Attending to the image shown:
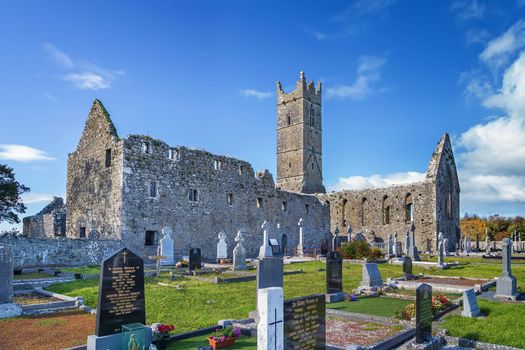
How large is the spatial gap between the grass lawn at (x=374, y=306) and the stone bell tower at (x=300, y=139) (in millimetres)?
42948

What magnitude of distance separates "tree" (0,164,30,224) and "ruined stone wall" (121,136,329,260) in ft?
42.0

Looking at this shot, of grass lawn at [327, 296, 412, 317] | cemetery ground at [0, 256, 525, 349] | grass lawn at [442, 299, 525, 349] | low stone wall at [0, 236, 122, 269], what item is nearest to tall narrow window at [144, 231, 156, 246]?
low stone wall at [0, 236, 122, 269]

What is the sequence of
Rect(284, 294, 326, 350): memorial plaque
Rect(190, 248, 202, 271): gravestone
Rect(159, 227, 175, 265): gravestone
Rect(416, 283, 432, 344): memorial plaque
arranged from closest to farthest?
Rect(284, 294, 326, 350): memorial plaque < Rect(416, 283, 432, 344): memorial plaque < Rect(190, 248, 202, 271): gravestone < Rect(159, 227, 175, 265): gravestone

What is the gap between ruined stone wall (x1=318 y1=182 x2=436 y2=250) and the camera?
1455 inches

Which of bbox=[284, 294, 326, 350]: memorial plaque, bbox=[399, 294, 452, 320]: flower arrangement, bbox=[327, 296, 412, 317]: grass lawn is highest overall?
bbox=[284, 294, 326, 350]: memorial plaque

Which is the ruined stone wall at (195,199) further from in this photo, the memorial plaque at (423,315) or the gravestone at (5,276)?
the memorial plaque at (423,315)

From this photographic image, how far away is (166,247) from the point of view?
21.9m

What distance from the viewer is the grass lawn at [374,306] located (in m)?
9.87

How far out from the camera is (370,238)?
40.0 m

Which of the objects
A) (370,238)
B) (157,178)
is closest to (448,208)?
(370,238)


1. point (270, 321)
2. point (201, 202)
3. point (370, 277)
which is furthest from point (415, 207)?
point (270, 321)

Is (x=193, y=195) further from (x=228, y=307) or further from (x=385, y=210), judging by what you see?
(x=385, y=210)

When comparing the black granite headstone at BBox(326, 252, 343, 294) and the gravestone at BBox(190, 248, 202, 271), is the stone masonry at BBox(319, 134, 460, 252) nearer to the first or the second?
the gravestone at BBox(190, 248, 202, 271)

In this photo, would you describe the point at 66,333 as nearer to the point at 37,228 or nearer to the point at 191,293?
the point at 191,293
